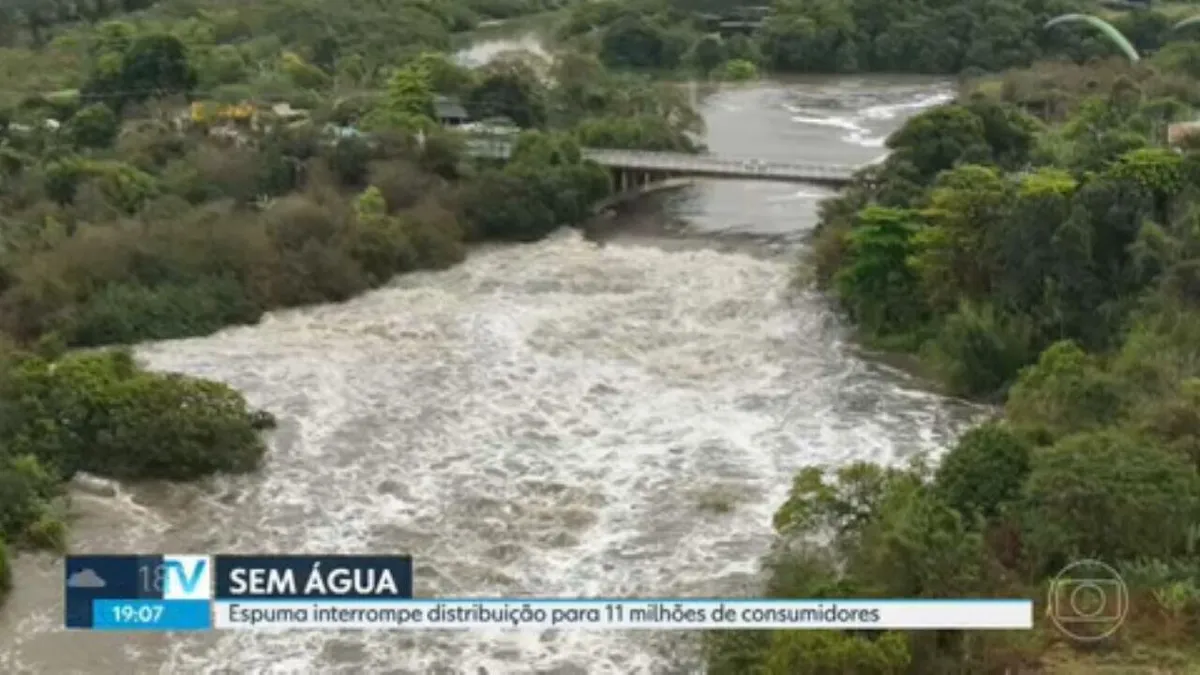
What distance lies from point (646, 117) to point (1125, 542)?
28.2 meters

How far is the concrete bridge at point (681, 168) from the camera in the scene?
3850 cm

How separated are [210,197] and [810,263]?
1351cm

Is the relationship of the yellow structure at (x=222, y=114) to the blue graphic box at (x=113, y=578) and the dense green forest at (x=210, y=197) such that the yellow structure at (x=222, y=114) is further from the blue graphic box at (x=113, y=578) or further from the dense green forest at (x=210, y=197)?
the blue graphic box at (x=113, y=578)

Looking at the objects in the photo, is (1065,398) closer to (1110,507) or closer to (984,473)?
(984,473)

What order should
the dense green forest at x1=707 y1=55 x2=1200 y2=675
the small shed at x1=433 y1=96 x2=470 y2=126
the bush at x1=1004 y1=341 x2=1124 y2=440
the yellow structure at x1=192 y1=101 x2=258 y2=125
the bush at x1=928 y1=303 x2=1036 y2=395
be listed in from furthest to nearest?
the small shed at x1=433 y1=96 x2=470 y2=126
the yellow structure at x1=192 y1=101 x2=258 y2=125
the bush at x1=928 y1=303 x2=1036 y2=395
the bush at x1=1004 y1=341 x2=1124 y2=440
the dense green forest at x1=707 y1=55 x2=1200 y2=675

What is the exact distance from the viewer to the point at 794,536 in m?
18.6

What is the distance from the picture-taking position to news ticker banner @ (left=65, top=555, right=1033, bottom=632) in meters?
12.4

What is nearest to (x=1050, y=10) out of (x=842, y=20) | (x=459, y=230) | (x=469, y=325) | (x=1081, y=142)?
(x=842, y=20)

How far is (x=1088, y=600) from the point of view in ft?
54.4

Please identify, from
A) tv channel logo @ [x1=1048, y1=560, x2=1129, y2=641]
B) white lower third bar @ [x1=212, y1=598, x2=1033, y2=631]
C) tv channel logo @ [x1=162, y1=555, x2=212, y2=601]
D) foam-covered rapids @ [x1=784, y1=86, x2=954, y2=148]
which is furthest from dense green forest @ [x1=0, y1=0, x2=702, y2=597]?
tv channel logo @ [x1=1048, y1=560, x2=1129, y2=641]

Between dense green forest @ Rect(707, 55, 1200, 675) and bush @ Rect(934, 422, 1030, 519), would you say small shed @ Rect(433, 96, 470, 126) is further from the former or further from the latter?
bush @ Rect(934, 422, 1030, 519)

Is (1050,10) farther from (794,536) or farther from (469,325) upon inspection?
(794,536)

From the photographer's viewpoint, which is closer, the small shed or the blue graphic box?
the blue graphic box

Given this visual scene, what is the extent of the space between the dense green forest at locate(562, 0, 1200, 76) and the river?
2654cm
